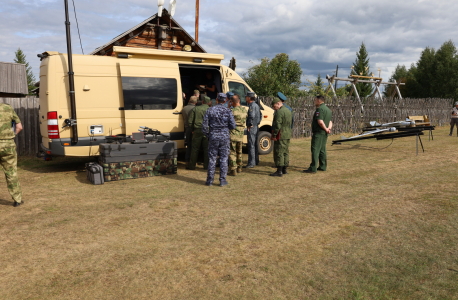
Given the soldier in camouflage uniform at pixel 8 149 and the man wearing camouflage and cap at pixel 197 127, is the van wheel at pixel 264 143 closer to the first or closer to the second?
the man wearing camouflage and cap at pixel 197 127

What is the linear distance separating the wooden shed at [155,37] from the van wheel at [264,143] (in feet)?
18.7

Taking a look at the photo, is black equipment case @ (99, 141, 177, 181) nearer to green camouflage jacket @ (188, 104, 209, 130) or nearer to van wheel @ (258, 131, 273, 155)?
green camouflage jacket @ (188, 104, 209, 130)

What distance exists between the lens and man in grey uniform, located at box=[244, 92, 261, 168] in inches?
320

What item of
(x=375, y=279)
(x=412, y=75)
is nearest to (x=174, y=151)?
(x=375, y=279)

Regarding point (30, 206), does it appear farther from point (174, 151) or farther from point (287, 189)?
point (287, 189)

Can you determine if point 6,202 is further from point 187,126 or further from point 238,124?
point 238,124

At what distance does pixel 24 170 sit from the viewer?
8320mm

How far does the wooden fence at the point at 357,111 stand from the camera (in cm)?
1568

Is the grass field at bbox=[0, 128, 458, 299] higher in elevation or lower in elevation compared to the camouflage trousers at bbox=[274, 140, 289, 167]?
lower

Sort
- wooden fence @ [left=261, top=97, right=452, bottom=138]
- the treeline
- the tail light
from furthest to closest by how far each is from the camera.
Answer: the treeline < wooden fence @ [left=261, top=97, right=452, bottom=138] < the tail light

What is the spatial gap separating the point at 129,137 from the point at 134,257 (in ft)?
14.7

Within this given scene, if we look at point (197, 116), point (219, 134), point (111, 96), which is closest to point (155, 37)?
point (111, 96)

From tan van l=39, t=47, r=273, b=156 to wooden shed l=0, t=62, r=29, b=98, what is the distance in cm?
828

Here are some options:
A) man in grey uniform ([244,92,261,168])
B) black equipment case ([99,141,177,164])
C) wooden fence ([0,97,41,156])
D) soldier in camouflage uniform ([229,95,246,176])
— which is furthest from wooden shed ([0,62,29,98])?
soldier in camouflage uniform ([229,95,246,176])
